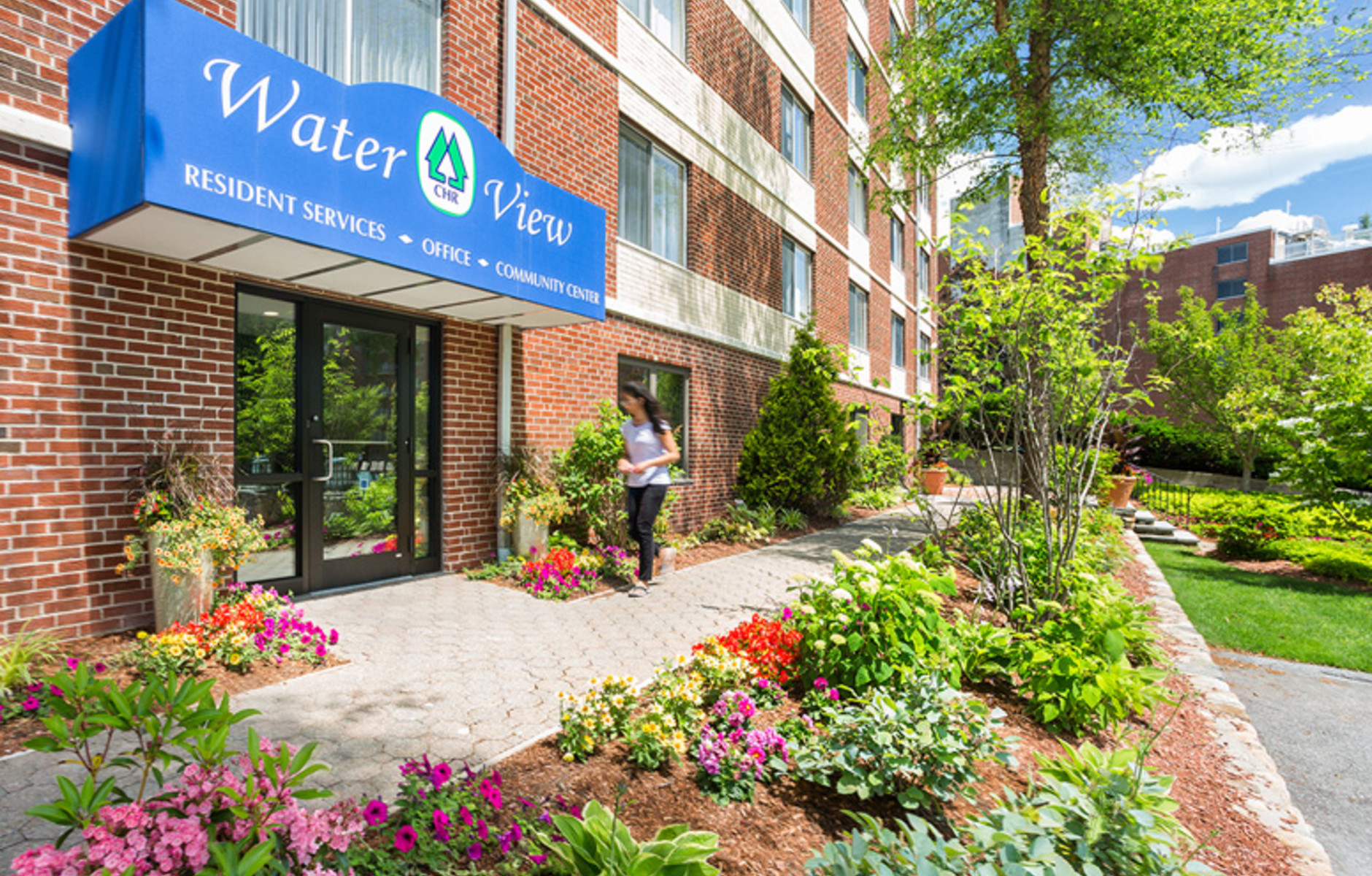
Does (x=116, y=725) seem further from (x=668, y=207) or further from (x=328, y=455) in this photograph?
(x=668, y=207)

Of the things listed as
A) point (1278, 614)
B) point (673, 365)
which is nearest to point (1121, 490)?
point (1278, 614)

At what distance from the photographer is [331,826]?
1.69 meters

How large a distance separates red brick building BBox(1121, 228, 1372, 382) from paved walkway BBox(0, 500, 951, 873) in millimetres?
41714

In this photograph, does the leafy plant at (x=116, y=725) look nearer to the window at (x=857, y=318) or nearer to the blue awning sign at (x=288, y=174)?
the blue awning sign at (x=288, y=174)

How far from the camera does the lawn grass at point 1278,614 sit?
605 cm

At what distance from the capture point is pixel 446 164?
5430 millimetres

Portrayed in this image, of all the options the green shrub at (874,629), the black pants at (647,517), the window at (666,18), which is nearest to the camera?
the green shrub at (874,629)

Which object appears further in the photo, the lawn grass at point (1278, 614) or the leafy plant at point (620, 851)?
the lawn grass at point (1278, 614)

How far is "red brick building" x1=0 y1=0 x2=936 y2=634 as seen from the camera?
396 cm

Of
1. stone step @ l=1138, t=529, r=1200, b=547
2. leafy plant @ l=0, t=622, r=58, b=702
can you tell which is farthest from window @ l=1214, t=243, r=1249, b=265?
leafy plant @ l=0, t=622, r=58, b=702

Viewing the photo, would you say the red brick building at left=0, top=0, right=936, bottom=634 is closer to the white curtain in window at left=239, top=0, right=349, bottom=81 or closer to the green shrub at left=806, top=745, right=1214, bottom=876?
the white curtain in window at left=239, top=0, right=349, bottom=81

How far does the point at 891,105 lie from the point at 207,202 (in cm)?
1100

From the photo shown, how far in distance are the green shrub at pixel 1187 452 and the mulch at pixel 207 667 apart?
2663 centimetres

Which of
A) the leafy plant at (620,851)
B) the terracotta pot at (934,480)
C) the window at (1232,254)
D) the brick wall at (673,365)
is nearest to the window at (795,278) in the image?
the brick wall at (673,365)
